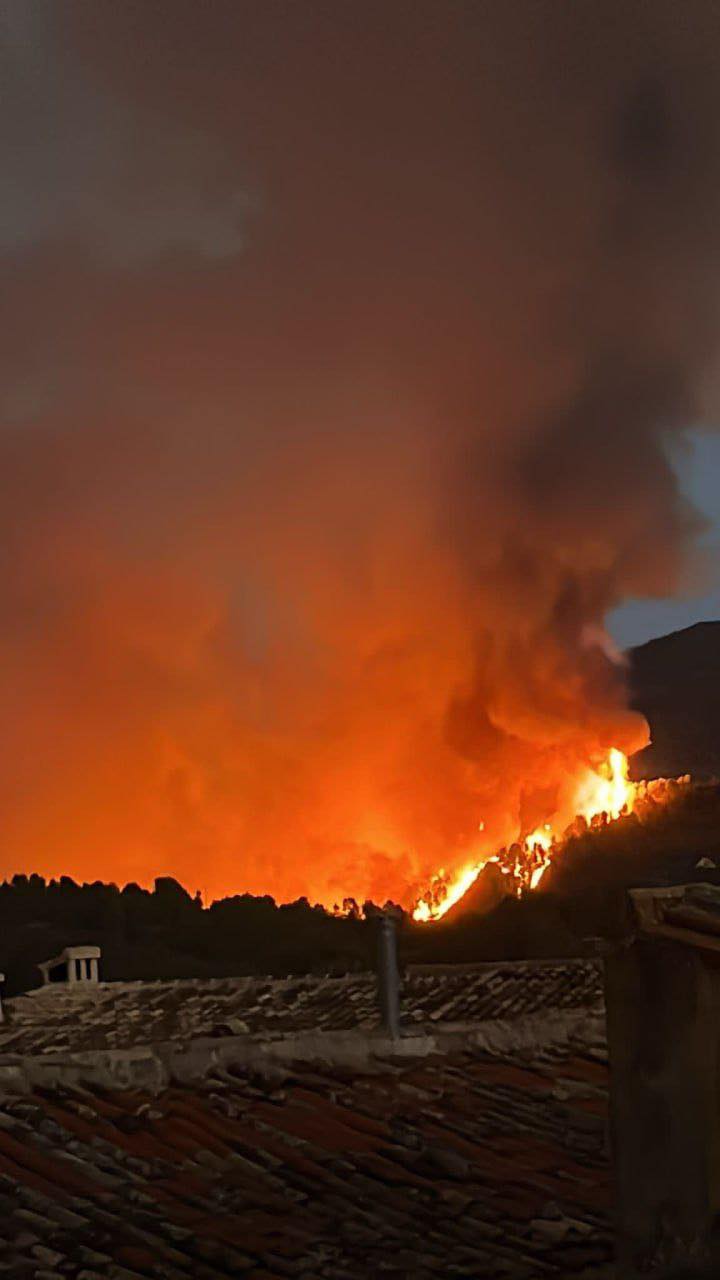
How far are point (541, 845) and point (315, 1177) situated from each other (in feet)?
137

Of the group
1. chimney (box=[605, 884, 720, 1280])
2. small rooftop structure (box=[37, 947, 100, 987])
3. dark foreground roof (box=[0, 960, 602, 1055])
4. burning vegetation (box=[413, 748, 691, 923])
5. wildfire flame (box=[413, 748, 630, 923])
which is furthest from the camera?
burning vegetation (box=[413, 748, 691, 923])

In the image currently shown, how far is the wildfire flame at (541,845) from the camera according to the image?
45406 mm

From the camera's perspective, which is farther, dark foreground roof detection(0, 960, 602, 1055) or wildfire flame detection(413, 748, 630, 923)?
wildfire flame detection(413, 748, 630, 923)

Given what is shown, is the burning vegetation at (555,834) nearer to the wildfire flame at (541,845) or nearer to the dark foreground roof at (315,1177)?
the wildfire flame at (541,845)

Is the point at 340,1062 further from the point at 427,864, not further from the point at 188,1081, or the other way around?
the point at 427,864

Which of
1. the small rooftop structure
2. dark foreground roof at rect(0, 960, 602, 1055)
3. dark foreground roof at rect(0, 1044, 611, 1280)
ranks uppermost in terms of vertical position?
the small rooftop structure

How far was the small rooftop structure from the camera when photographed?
2620cm

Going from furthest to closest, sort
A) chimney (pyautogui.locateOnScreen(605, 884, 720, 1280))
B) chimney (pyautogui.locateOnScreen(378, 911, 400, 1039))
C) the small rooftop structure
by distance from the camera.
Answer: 1. the small rooftop structure
2. chimney (pyautogui.locateOnScreen(378, 911, 400, 1039))
3. chimney (pyautogui.locateOnScreen(605, 884, 720, 1280))

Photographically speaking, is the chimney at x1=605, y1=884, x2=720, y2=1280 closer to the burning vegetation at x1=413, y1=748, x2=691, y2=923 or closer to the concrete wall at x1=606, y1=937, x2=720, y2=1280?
the concrete wall at x1=606, y1=937, x2=720, y2=1280

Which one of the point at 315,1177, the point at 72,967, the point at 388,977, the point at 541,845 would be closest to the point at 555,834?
the point at 541,845

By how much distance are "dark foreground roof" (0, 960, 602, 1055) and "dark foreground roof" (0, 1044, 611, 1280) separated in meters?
4.17

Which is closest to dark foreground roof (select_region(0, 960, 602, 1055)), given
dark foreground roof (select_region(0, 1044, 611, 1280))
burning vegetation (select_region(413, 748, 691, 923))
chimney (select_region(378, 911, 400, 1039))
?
Answer: chimney (select_region(378, 911, 400, 1039))

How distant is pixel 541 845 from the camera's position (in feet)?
161

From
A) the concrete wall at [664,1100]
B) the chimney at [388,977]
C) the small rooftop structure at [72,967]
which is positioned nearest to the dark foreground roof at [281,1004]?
the chimney at [388,977]
